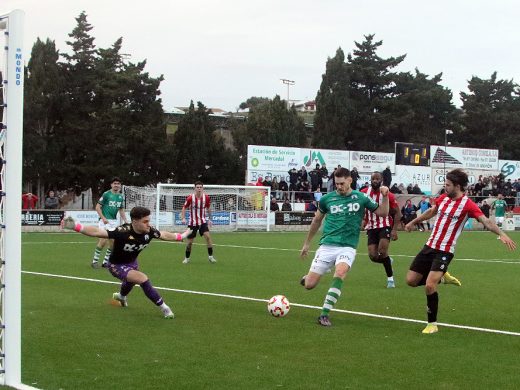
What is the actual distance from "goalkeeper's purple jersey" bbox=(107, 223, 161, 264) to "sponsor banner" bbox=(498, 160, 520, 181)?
51.4m

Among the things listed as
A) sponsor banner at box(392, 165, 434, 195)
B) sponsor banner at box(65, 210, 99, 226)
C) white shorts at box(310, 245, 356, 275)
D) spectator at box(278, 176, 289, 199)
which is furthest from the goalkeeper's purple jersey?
sponsor banner at box(392, 165, 434, 195)

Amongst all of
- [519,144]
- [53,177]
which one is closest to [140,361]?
[53,177]

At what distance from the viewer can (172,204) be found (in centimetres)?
3975

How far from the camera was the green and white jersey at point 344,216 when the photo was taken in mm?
11086

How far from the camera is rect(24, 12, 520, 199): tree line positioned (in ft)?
184

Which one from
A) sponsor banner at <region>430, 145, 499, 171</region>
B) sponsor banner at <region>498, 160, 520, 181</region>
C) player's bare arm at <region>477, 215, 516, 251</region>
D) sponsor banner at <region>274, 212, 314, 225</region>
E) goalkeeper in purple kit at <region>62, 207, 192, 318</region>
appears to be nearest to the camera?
player's bare arm at <region>477, 215, 516, 251</region>

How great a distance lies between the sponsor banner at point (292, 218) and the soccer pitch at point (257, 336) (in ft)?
82.4

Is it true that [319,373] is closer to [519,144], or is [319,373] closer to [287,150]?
[287,150]

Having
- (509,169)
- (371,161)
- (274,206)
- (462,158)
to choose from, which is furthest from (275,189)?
(509,169)

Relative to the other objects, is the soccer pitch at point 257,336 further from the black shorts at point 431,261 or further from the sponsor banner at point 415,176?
the sponsor banner at point 415,176

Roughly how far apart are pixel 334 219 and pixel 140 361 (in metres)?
4.11

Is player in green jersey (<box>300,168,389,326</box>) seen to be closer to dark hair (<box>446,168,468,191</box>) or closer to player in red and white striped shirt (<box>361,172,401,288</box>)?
dark hair (<box>446,168,468,191</box>)

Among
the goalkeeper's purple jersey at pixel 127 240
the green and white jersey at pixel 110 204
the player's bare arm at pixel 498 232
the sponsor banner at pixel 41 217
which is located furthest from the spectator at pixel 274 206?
the player's bare arm at pixel 498 232

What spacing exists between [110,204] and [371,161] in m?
33.7
